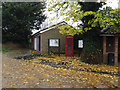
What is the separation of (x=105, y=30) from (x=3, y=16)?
18458mm

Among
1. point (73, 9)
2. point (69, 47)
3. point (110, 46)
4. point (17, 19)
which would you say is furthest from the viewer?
point (17, 19)

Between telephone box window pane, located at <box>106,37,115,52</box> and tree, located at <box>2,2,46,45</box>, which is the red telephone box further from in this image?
tree, located at <box>2,2,46,45</box>

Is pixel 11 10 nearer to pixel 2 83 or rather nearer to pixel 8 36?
pixel 8 36

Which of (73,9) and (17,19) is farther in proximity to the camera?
(17,19)

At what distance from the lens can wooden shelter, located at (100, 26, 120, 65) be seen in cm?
1082

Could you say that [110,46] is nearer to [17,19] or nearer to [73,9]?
[73,9]

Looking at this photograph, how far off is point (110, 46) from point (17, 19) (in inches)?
680

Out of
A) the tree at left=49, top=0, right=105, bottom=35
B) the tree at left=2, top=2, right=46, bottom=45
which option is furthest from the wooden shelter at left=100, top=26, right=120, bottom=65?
the tree at left=2, top=2, right=46, bottom=45

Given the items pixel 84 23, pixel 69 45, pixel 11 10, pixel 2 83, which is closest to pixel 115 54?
pixel 84 23

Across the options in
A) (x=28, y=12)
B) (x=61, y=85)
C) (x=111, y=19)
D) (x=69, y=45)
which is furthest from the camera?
(x=28, y=12)

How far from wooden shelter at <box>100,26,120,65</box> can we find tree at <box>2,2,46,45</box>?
52.5ft

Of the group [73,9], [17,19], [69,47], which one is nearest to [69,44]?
[69,47]

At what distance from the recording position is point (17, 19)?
22.8 m

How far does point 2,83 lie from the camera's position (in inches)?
204
